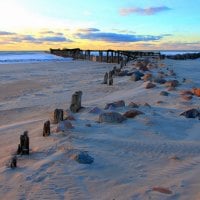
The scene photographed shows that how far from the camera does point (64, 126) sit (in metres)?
7.31

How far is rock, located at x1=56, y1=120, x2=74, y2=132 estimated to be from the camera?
711 centimetres

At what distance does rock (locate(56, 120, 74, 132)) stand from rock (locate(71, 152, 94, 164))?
1481 millimetres

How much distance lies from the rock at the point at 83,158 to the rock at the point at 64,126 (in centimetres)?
148

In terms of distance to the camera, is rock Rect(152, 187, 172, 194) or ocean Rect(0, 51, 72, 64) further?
ocean Rect(0, 51, 72, 64)

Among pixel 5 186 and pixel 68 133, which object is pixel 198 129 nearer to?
pixel 68 133

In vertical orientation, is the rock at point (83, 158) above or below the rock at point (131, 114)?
below

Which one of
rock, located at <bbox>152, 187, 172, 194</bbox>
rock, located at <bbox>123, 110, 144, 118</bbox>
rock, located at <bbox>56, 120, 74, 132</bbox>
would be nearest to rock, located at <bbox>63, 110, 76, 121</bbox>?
rock, located at <bbox>56, 120, 74, 132</bbox>

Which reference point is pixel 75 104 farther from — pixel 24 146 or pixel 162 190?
pixel 162 190

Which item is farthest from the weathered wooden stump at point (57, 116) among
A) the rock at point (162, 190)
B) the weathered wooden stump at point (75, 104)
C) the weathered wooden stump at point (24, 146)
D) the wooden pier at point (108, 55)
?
the wooden pier at point (108, 55)

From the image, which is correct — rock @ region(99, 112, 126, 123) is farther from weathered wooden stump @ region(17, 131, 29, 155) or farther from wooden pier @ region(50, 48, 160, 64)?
wooden pier @ region(50, 48, 160, 64)

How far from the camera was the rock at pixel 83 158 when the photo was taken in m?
5.53

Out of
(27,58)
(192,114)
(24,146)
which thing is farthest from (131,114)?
(27,58)

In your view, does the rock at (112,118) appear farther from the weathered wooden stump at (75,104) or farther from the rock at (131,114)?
the weathered wooden stump at (75,104)

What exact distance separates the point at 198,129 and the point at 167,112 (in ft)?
5.13
